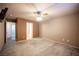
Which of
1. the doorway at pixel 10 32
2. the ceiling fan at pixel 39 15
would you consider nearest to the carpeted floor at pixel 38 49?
the doorway at pixel 10 32

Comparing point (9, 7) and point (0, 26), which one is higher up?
point (9, 7)

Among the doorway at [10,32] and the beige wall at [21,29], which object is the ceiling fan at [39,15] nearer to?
the beige wall at [21,29]

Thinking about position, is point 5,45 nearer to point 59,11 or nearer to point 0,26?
point 0,26

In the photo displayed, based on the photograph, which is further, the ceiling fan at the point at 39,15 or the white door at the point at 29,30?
the white door at the point at 29,30

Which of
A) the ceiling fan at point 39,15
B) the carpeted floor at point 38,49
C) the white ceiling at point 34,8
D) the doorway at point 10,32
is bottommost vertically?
the carpeted floor at point 38,49

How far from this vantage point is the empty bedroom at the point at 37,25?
241 cm

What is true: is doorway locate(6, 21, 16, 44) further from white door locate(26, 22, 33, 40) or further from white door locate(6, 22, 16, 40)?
white door locate(26, 22, 33, 40)

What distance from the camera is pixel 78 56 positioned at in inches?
95.2

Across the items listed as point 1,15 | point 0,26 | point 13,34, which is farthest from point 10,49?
point 1,15

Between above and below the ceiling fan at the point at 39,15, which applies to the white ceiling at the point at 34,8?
above

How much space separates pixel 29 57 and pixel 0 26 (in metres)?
1.01

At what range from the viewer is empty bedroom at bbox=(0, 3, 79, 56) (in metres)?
2.41

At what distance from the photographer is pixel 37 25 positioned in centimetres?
262

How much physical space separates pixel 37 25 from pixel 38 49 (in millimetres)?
607
